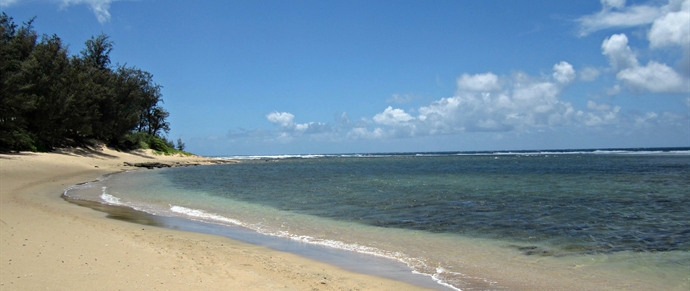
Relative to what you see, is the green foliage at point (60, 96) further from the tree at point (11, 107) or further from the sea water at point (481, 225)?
the sea water at point (481, 225)

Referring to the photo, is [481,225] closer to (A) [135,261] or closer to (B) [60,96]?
(A) [135,261]

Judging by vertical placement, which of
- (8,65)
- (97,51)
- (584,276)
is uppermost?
(97,51)

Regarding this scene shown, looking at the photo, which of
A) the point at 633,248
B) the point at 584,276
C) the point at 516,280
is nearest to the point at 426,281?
the point at 516,280

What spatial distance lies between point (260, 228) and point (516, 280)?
312 inches

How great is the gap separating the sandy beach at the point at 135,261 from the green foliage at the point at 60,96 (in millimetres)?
28332

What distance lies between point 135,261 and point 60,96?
142 ft

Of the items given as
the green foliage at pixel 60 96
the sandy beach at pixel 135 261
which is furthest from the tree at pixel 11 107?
the sandy beach at pixel 135 261

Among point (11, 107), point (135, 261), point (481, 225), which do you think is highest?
point (11, 107)

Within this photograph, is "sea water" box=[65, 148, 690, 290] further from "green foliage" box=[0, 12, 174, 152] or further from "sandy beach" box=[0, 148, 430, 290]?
"green foliage" box=[0, 12, 174, 152]

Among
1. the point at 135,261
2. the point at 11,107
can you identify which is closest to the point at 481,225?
the point at 135,261

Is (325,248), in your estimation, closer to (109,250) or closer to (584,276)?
(109,250)

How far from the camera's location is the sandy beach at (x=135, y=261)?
6723 mm

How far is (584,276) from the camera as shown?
331 inches

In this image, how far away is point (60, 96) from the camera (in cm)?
4338
